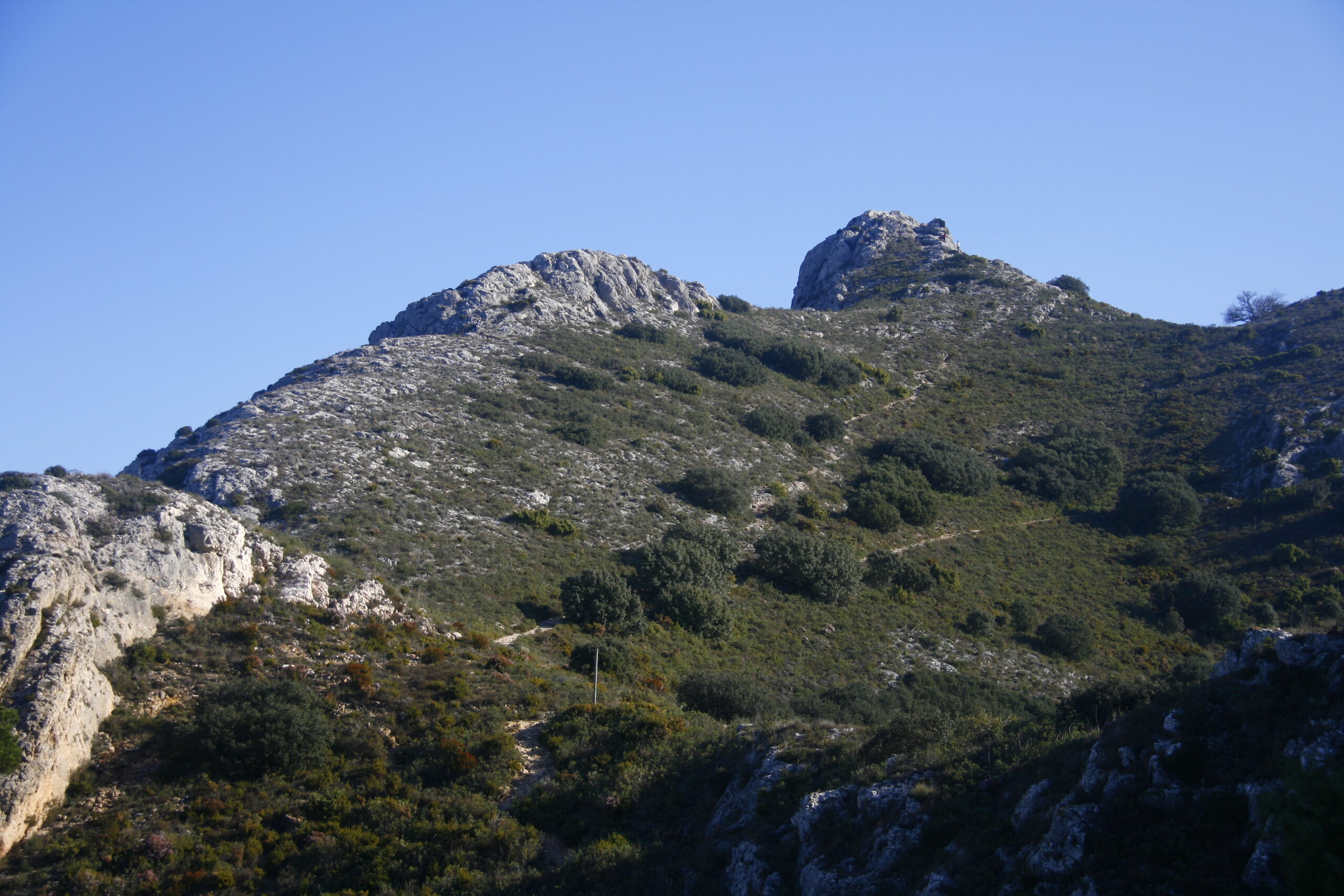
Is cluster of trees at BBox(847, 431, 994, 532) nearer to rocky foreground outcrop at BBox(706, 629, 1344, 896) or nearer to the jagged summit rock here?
the jagged summit rock

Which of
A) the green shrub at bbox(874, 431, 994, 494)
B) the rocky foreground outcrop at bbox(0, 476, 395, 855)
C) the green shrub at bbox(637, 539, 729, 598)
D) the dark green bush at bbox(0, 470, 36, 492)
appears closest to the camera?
the rocky foreground outcrop at bbox(0, 476, 395, 855)

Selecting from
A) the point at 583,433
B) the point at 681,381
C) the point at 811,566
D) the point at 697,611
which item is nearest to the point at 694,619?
the point at 697,611

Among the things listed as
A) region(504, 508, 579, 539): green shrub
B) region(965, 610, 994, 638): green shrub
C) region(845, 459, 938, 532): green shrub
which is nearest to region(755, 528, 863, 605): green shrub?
region(965, 610, 994, 638): green shrub

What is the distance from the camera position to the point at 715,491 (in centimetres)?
4647

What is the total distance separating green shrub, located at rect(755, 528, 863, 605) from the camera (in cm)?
3906

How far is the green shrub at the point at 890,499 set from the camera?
1900 inches

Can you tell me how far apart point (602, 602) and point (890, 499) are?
82.1ft

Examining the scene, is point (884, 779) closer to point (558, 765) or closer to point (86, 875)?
point (558, 765)

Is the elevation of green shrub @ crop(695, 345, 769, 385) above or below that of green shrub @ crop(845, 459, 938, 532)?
above

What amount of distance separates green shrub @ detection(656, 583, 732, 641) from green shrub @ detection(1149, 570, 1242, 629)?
966 inches

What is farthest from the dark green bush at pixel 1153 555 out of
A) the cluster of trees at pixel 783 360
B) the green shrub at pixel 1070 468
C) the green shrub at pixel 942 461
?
the cluster of trees at pixel 783 360

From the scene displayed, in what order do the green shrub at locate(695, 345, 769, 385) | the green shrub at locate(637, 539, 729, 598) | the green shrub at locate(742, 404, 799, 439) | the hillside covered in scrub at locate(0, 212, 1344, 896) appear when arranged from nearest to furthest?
the hillside covered in scrub at locate(0, 212, 1344, 896) < the green shrub at locate(637, 539, 729, 598) < the green shrub at locate(742, 404, 799, 439) < the green shrub at locate(695, 345, 769, 385)

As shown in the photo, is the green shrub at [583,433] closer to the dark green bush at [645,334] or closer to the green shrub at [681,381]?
the green shrub at [681,381]

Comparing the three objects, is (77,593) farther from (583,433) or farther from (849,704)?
(583,433)
